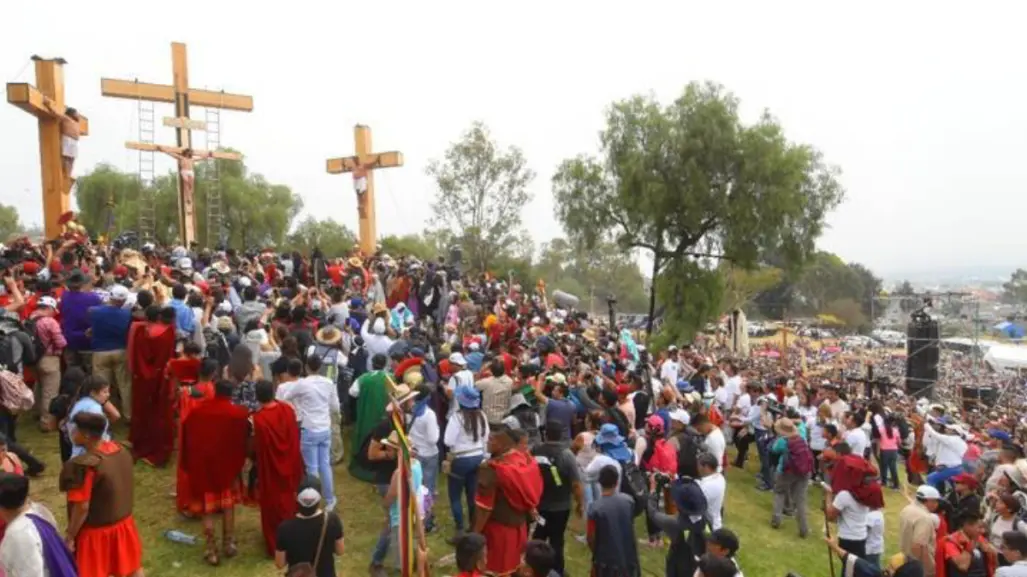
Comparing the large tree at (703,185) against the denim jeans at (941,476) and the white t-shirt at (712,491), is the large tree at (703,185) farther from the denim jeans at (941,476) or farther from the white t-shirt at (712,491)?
the white t-shirt at (712,491)

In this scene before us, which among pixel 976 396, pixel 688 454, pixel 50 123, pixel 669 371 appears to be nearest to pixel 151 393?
pixel 688 454

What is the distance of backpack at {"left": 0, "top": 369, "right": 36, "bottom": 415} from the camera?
6770 millimetres

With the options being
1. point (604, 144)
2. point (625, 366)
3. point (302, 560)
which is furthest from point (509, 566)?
point (604, 144)

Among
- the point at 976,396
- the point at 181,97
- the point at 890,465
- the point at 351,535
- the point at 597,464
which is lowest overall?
the point at 976,396

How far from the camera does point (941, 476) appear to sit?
994cm

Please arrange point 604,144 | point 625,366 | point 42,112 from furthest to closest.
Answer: point 604,144 → point 42,112 → point 625,366

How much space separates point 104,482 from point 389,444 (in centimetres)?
211

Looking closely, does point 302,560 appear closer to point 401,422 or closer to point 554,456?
A: point 401,422

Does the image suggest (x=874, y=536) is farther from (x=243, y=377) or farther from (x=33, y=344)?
(x=33, y=344)

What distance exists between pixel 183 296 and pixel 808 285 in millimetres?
86624

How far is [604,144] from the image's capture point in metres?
28.5

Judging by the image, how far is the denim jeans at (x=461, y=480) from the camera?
7.23 metres

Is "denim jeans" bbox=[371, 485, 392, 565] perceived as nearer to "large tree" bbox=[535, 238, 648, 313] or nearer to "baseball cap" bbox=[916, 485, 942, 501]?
"baseball cap" bbox=[916, 485, 942, 501]

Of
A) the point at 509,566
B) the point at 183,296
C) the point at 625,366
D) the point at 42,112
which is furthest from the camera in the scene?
the point at 42,112
